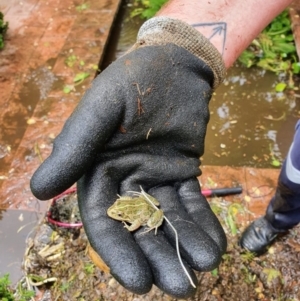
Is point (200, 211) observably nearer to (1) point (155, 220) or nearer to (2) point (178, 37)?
(1) point (155, 220)

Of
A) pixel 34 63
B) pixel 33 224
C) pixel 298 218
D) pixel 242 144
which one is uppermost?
pixel 34 63

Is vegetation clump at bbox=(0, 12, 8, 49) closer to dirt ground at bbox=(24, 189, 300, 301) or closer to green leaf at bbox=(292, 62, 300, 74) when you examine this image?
dirt ground at bbox=(24, 189, 300, 301)

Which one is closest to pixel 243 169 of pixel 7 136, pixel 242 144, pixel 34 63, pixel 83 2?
pixel 242 144

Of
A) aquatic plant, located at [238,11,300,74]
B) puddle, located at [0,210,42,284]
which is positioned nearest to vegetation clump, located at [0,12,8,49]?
puddle, located at [0,210,42,284]

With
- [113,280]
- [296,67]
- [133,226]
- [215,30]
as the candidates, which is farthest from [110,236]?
[296,67]

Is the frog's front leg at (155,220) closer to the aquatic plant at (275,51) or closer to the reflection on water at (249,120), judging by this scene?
the reflection on water at (249,120)

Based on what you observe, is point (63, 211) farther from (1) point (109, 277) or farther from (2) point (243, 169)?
(2) point (243, 169)

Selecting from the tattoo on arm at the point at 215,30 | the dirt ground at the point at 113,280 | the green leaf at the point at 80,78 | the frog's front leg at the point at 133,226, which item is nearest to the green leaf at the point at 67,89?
the green leaf at the point at 80,78
